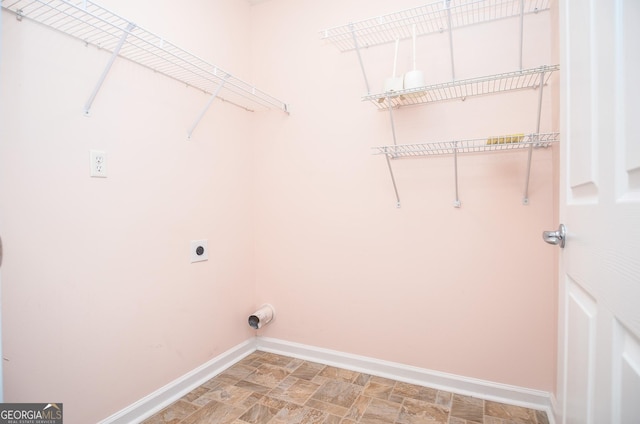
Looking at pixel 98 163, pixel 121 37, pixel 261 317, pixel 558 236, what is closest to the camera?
pixel 558 236

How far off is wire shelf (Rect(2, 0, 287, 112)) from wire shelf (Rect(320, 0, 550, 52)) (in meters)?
0.71

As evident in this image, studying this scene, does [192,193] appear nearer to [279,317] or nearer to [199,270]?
[199,270]

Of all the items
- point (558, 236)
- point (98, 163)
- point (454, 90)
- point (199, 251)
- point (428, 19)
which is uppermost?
point (428, 19)

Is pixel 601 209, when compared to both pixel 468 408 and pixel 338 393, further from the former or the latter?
pixel 338 393

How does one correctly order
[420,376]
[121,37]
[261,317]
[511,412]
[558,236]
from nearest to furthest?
1. [558,236]
2. [121,37]
3. [511,412]
4. [420,376]
5. [261,317]

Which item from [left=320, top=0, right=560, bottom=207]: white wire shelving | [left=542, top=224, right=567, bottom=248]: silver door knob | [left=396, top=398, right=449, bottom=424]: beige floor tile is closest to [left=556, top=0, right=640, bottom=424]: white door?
[left=542, top=224, right=567, bottom=248]: silver door knob

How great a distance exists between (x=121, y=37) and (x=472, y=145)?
5.58 ft

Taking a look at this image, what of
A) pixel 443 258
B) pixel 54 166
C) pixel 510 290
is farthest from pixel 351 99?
pixel 54 166

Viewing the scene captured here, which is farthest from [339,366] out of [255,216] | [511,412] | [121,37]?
[121,37]

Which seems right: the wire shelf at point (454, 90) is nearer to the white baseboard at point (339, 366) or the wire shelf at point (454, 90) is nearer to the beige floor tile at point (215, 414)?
the white baseboard at point (339, 366)

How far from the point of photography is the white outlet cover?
6.11 ft

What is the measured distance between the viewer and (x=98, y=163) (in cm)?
140

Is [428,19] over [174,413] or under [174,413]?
over

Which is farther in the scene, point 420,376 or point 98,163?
point 420,376
